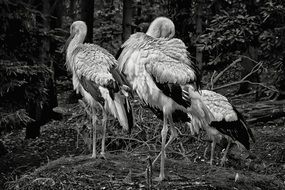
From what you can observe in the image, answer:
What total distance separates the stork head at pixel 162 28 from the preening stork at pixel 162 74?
0.33m

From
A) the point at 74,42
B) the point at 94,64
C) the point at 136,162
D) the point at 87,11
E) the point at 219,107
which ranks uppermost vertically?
the point at 87,11

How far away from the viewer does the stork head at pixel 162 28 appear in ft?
24.3

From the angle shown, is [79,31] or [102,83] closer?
[102,83]

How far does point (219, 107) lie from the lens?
9109 millimetres

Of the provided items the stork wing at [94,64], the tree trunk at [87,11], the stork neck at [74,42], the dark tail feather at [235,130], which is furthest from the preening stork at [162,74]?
the tree trunk at [87,11]

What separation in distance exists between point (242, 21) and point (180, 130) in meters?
2.59

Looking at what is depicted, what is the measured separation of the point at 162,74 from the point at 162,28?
111 cm

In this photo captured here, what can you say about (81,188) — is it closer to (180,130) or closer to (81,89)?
(81,89)

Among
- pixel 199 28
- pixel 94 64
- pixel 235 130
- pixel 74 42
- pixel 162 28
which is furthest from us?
pixel 199 28

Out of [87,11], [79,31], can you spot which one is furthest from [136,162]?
[87,11]

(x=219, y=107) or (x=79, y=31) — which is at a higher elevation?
(x=79, y=31)

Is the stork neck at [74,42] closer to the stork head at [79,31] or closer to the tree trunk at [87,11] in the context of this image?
the stork head at [79,31]

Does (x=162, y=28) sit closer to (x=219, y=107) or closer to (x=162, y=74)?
(x=162, y=74)

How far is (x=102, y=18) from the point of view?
26.4 m
